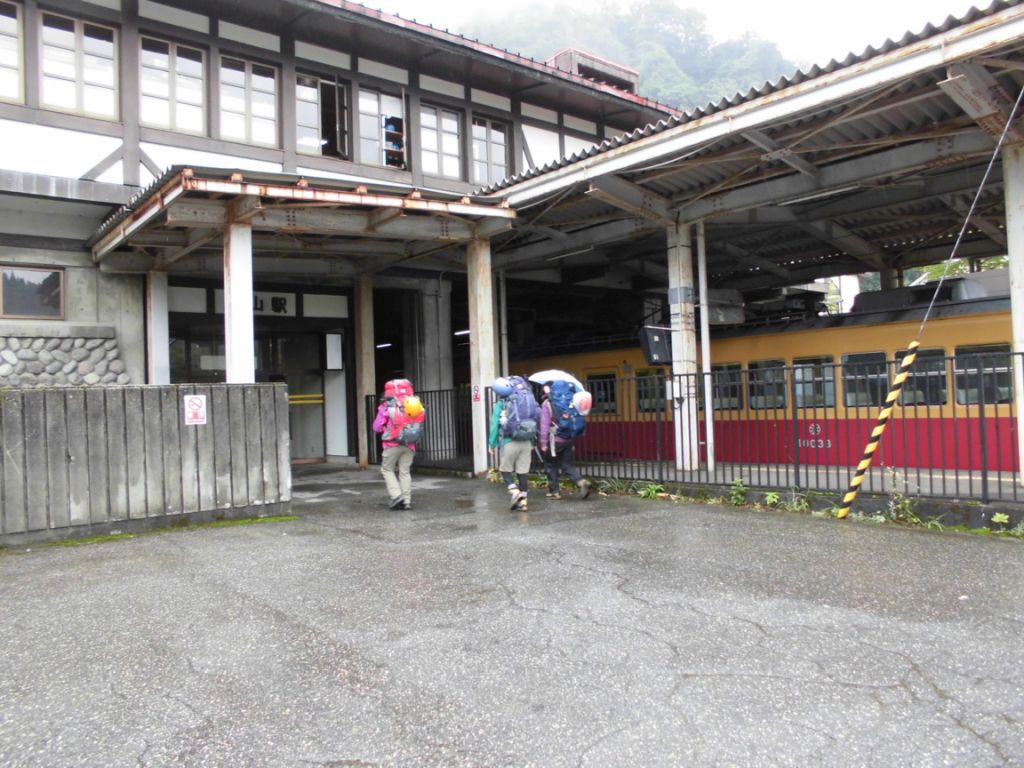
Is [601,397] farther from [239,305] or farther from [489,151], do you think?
[239,305]

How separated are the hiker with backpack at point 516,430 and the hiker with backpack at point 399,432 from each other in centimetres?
98

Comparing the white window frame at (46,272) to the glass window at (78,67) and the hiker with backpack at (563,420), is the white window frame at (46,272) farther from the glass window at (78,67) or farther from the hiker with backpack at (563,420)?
A: the hiker with backpack at (563,420)

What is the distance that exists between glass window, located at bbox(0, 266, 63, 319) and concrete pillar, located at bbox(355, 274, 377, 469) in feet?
17.3

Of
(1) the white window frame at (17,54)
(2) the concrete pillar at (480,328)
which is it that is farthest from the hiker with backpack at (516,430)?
(1) the white window frame at (17,54)

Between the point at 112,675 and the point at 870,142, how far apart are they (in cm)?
912

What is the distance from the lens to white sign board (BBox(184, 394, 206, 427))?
7.98m

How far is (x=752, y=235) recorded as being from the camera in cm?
1391

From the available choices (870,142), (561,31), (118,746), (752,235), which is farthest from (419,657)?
(561,31)

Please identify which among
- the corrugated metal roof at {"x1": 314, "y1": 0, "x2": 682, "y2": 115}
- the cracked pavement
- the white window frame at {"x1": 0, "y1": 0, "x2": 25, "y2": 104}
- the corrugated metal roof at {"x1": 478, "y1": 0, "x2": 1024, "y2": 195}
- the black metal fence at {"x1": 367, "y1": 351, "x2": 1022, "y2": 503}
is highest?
the corrugated metal roof at {"x1": 314, "y1": 0, "x2": 682, "y2": 115}

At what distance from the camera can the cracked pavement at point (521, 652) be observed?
2977 mm

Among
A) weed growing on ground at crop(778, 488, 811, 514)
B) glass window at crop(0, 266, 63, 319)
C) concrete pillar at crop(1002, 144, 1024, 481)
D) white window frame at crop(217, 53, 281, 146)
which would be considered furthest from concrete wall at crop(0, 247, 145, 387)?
concrete pillar at crop(1002, 144, 1024, 481)

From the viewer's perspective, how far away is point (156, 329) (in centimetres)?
1186

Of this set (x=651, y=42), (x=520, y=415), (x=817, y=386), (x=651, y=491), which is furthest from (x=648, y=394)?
(x=651, y=42)

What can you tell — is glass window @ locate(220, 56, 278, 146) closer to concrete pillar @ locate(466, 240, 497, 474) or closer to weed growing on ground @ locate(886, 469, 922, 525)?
concrete pillar @ locate(466, 240, 497, 474)
